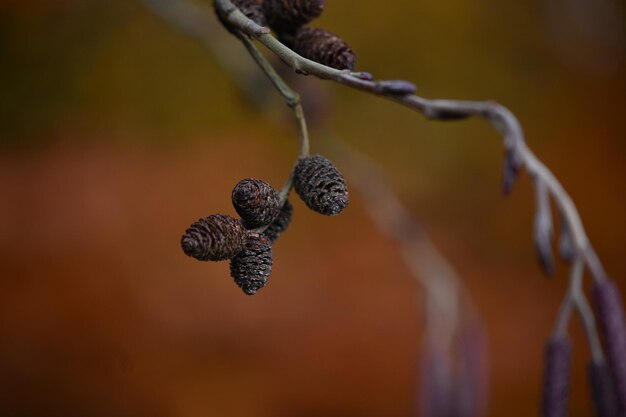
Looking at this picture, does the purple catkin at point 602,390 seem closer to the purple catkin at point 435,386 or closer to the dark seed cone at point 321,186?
the purple catkin at point 435,386

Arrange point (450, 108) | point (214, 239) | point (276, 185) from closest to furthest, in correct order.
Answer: point (214, 239) < point (450, 108) < point (276, 185)

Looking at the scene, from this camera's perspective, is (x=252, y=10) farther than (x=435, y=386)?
No

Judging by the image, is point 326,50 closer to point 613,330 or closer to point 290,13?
point 290,13

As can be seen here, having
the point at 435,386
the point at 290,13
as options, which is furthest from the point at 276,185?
the point at 290,13

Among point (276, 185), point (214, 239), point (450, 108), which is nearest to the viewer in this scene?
point (214, 239)

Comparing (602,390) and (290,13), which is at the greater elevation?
(290,13)

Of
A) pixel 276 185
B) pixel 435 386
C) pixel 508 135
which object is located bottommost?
pixel 435 386

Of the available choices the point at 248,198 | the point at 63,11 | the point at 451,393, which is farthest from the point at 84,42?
the point at 248,198
